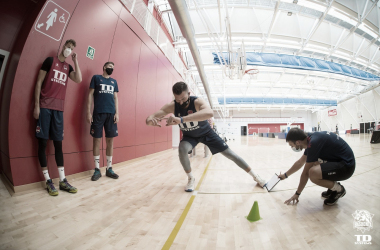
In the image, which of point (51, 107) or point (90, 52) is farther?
point (90, 52)

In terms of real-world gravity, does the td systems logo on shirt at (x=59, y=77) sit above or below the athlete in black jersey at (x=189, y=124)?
above

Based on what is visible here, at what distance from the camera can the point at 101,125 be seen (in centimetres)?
255

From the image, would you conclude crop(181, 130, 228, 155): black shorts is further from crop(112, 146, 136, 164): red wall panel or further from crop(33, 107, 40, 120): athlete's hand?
crop(112, 146, 136, 164): red wall panel

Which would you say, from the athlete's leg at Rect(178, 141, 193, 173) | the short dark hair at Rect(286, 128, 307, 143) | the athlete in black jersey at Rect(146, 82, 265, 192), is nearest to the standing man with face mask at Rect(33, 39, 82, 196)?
the athlete in black jersey at Rect(146, 82, 265, 192)

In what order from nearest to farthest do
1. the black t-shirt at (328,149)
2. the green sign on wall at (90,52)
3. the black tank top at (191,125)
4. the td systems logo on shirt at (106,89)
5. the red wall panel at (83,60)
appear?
the black t-shirt at (328,149) < the black tank top at (191,125) < the red wall panel at (83,60) < the td systems logo on shirt at (106,89) < the green sign on wall at (90,52)

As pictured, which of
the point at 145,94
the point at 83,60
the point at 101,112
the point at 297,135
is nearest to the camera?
the point at 297,135

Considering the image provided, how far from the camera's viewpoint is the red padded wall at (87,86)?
72.1 inches

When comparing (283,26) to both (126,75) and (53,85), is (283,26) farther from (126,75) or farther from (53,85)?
(53,85)

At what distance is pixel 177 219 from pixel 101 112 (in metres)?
2.02

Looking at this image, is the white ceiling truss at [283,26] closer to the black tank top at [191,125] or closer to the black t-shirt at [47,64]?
the black tank top at [191,125]

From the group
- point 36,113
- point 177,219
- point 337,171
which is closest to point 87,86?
point 36,113

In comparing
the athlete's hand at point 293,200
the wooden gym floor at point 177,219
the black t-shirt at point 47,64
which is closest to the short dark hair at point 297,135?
the athlete's hand at point 293,200

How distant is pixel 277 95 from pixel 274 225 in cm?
2423

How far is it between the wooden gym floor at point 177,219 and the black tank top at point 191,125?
2.63ft
